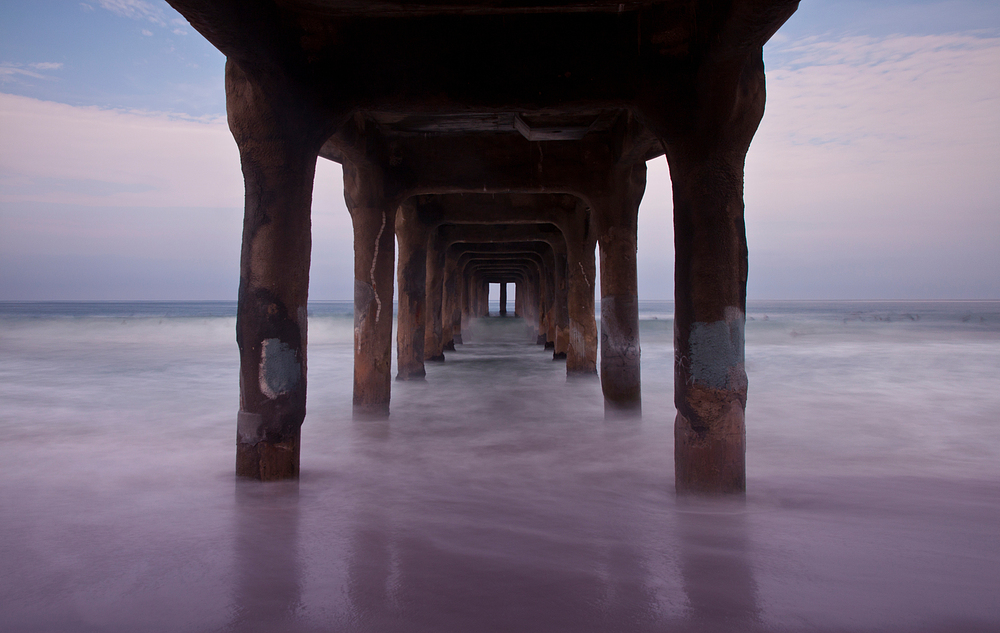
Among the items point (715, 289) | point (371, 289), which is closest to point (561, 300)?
point (371, 289)

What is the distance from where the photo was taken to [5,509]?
11.6 feet

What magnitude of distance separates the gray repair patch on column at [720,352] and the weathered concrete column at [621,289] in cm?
321

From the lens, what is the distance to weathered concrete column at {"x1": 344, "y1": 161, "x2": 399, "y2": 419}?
21.9ft

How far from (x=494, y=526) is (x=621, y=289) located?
4085 millimetres

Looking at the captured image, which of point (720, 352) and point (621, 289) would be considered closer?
point (720, 352)

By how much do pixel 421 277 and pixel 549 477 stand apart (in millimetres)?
5787

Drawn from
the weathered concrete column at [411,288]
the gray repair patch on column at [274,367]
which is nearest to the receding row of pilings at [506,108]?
the gray repair patch on column at [274,367]

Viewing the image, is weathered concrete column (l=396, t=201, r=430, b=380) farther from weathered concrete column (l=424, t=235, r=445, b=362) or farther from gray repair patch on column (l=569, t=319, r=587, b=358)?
gray repair patch on column (l=569, t=319, r=587, b=358)

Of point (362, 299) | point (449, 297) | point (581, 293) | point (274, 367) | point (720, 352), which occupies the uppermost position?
point (449, 297)

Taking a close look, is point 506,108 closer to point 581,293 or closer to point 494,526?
point 494,526

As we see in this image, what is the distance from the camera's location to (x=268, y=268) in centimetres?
366

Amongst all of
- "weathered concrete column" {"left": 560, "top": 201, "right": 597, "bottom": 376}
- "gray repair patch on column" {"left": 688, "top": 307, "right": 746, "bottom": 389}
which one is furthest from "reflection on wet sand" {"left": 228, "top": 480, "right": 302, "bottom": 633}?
"weathered concrete column" {"left": 560, "top": 201, "right": 597, "bottom": 376}

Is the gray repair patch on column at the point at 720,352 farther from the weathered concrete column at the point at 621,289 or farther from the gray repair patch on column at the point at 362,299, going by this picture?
the gray repair patch on column at the point at 362,299

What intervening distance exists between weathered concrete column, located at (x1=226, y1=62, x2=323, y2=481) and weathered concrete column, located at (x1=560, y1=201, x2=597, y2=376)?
626 cm
